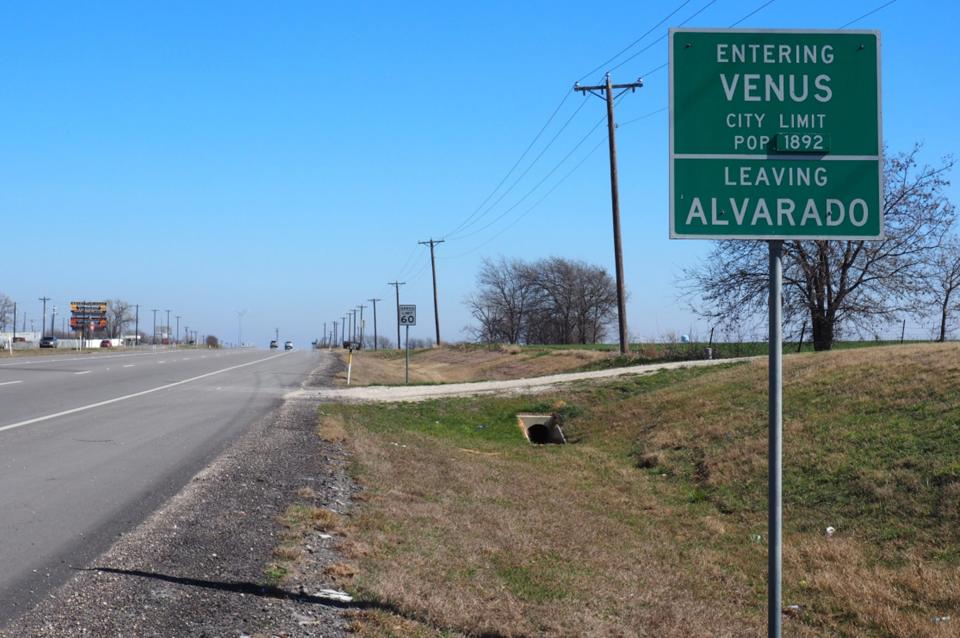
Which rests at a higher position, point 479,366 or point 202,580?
point 479,366

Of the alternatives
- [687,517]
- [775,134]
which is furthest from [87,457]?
[775,134]

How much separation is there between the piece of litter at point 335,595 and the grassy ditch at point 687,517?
14 centimetres

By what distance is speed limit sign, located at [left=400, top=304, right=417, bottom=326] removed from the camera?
32.5 m

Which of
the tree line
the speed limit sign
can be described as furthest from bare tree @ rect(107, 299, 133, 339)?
the speed limit sign

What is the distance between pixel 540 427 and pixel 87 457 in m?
13.2

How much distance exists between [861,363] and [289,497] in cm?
1281

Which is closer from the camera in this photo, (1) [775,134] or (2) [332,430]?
(1) [775,134]

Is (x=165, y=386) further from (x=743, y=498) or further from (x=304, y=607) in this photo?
(x=304, y=607)

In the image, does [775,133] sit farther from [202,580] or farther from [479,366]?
[479,366]

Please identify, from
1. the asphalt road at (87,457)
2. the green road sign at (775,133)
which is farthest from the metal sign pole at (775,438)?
the asphalt road at (87,457)

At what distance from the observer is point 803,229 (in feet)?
16.2

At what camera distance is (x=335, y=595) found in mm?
6074

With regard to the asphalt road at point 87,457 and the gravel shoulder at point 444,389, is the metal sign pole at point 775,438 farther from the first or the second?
the gravel shoulder at point 444,389

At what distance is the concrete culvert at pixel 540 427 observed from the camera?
22406 millimetres
